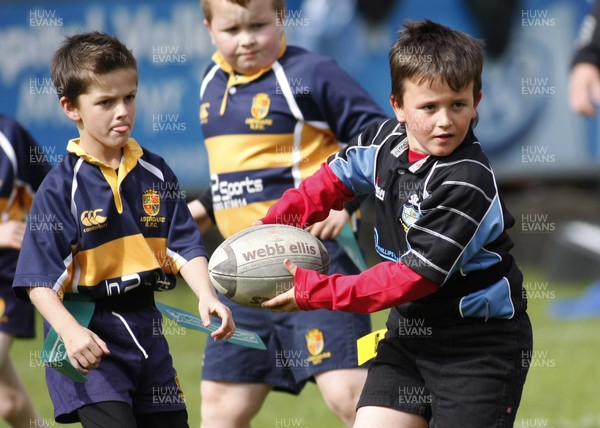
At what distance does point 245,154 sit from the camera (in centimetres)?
526

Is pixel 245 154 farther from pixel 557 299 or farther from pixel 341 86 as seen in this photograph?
pixel 557 299

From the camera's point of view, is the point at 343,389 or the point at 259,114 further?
the point at 259,114

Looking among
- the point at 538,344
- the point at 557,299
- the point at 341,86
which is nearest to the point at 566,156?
the point at 557,299

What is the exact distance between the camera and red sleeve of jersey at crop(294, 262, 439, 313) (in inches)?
156

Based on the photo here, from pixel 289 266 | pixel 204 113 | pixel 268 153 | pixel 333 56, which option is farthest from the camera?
pixel 333 56

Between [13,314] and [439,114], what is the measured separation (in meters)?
3.02

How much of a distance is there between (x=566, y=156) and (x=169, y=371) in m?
8.92

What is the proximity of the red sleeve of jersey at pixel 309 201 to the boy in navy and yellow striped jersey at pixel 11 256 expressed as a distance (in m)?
1.98

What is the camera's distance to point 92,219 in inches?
168

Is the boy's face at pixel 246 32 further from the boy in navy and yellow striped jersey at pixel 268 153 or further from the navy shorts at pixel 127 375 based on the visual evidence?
the navy shorts at pixel 127 375

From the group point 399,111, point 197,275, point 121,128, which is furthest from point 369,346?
point 121,128

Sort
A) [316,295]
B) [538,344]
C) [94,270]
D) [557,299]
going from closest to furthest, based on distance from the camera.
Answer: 1. [316,295]
2. [94,270]
3. [538,344]
4. [557,299]

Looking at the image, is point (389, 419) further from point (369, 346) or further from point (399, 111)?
point (399, 111)

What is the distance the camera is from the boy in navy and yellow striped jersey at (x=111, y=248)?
4.20 meters
